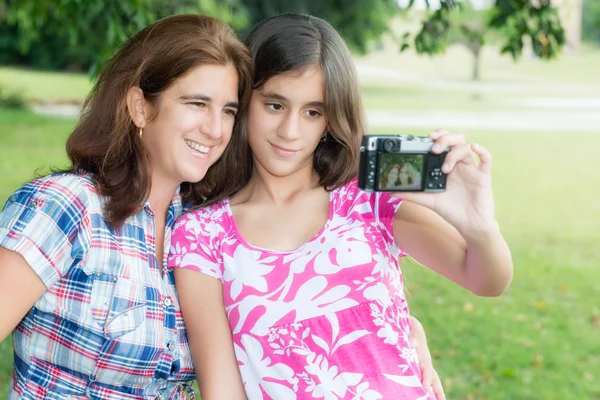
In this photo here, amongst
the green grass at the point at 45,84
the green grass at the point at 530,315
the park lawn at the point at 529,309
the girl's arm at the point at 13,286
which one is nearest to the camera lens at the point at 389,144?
the girl's arm at the point at 13,286

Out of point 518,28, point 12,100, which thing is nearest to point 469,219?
point 518,28

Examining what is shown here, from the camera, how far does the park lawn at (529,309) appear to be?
5527 mm

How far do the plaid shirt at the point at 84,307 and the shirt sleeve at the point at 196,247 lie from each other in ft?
0.36

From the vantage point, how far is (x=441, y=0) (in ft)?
15.3

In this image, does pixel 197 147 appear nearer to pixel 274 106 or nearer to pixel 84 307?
pixel 274 106

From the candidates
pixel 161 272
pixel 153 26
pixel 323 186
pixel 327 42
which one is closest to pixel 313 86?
pixel 327 42

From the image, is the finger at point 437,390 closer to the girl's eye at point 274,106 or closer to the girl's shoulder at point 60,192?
the girl's eye at point 274,106

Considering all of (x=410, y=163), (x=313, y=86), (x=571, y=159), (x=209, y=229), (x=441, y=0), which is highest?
(x=441, y=0)

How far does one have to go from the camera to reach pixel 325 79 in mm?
2662

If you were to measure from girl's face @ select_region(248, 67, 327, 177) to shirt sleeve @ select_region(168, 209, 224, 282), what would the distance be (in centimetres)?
30

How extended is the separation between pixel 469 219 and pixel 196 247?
36.2 inches

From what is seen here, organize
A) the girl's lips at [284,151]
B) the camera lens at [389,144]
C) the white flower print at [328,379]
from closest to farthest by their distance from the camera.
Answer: the camera lens at [389,144], the white flower print at [328,379], the girl's lips at [284,151]

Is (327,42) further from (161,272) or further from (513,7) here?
(513,7)

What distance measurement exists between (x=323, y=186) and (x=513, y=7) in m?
2.72
